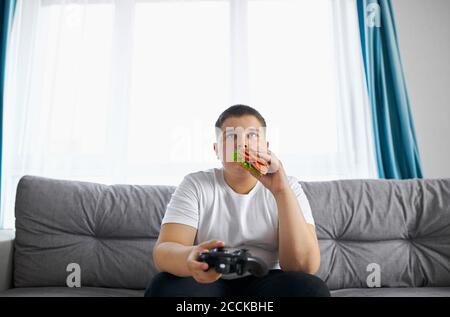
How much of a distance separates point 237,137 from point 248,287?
1.35ft

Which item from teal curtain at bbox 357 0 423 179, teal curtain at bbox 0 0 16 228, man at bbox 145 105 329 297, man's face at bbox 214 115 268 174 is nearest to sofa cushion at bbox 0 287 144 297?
man at bbox 145 105 329 297

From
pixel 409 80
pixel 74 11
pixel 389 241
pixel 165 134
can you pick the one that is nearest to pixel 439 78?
pixel 409 80

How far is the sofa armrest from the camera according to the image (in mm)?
1247

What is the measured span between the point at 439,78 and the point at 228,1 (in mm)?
1337

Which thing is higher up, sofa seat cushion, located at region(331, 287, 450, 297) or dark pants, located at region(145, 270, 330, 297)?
dark pants, located at region(145, 270, 330, 297)

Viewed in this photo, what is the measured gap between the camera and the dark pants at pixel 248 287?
0.75m

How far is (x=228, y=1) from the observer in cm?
209

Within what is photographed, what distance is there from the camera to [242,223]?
0.98m

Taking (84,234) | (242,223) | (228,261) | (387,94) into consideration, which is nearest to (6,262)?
(84,234)

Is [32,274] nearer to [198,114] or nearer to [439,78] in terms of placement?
[198,114]

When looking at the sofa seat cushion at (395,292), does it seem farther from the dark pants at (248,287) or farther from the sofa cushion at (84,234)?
the sofa cushion at (84,234)

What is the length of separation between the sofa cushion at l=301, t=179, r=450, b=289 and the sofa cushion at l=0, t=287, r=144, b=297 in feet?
2.38

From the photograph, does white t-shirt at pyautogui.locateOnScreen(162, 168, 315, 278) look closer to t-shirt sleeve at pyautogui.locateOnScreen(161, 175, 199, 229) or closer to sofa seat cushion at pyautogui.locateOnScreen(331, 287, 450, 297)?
t-shirt sleeve at pyautogui.locateOnScreen(161, 175, 199, 229)

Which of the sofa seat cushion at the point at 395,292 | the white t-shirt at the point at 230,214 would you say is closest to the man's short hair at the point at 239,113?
the white t-shirt at the point at 230,214
